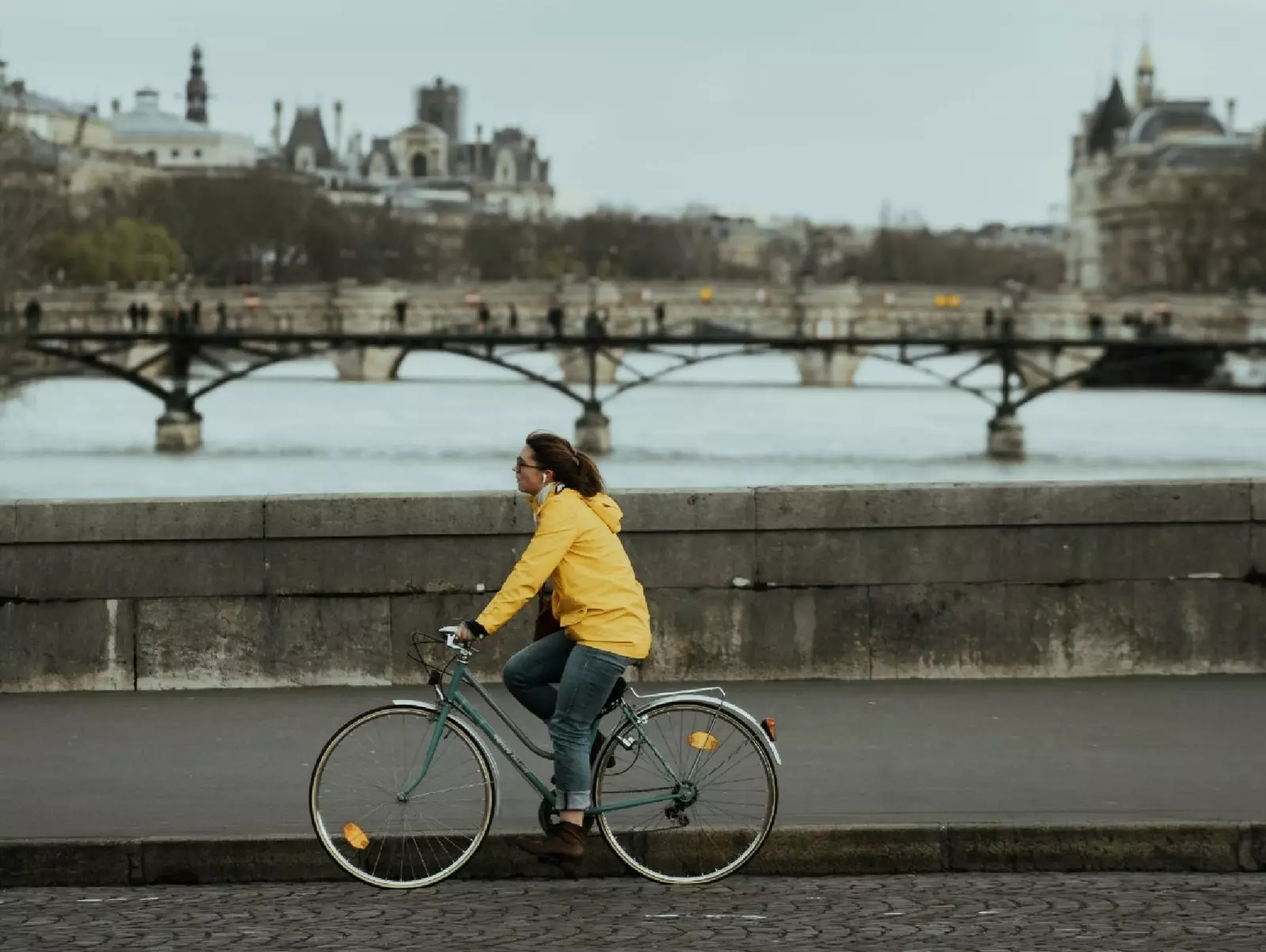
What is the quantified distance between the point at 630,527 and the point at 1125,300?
310ft

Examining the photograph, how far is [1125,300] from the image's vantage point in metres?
102

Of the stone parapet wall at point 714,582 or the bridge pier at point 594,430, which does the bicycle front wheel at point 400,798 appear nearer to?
the stone parapet wall at point 714,582

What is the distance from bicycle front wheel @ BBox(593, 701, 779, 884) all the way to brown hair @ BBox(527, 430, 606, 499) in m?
0.62

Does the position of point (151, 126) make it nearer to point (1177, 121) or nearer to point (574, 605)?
point (1177, 121)

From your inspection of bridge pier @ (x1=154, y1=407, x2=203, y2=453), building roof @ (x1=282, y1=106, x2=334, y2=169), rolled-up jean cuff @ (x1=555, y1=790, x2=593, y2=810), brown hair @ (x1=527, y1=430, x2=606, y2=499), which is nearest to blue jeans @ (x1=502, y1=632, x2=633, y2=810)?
rolled-up jean cuff @ (x1=555, y1=790, x2=593, y2=810)

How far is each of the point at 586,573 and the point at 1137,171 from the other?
513ft

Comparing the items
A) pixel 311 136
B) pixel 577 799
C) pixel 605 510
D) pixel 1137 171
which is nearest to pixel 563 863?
pixel 577 799

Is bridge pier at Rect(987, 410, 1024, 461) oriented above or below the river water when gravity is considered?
above

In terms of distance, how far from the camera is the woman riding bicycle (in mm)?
6402

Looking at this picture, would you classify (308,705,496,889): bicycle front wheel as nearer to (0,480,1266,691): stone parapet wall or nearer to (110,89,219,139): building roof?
(0,480,1266,691): stone parapet wall

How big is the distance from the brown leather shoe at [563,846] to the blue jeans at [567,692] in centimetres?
6

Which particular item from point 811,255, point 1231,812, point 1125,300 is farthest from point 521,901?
point 811,255

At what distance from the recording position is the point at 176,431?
55.3m

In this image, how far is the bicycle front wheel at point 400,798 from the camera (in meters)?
6.46
